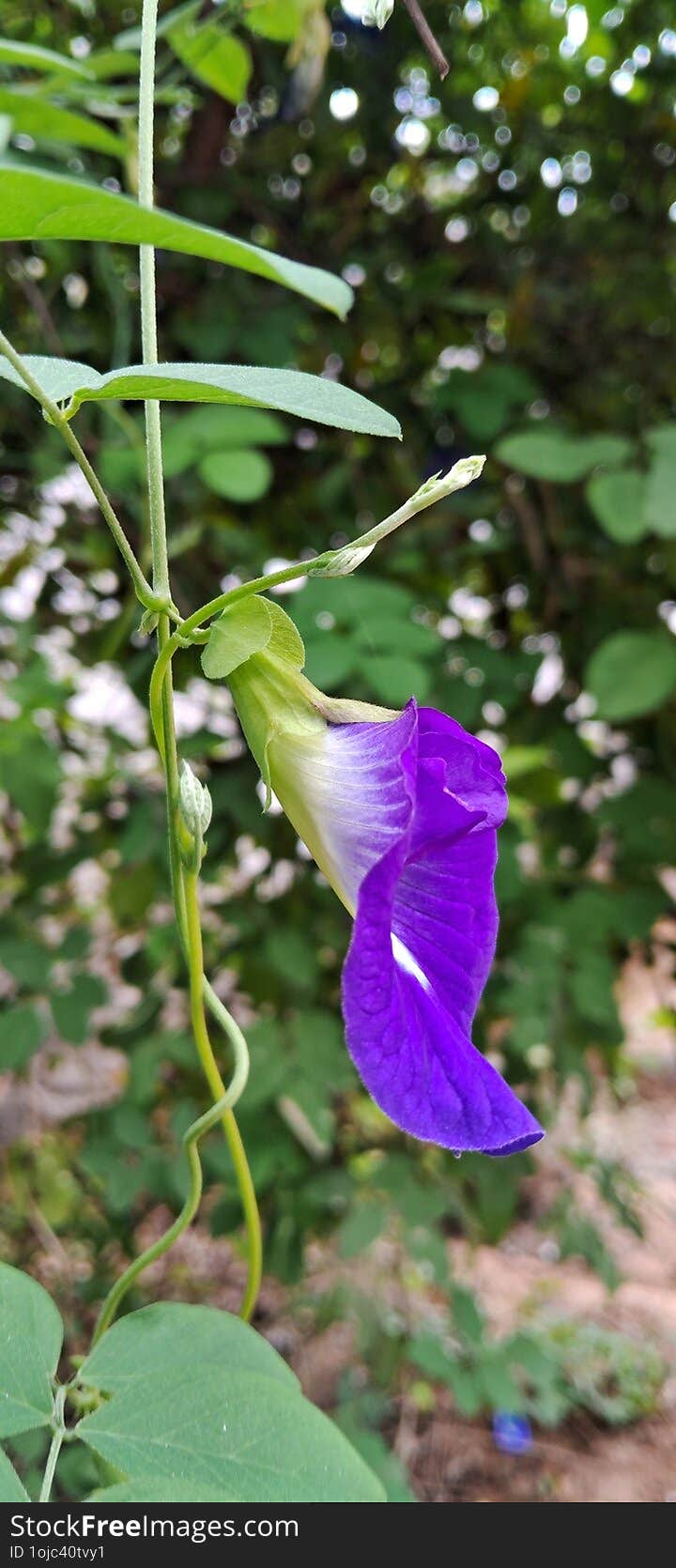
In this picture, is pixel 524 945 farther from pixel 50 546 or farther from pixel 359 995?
pixel 359 995

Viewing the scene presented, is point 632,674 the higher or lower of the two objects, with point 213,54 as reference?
lower

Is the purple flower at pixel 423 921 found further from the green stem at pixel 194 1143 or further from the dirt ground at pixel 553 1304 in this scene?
the dirt ground at pixel 553 1304

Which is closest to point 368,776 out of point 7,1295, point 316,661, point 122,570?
point 7,1295

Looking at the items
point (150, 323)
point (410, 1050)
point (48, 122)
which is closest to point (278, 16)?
point (48, 122)

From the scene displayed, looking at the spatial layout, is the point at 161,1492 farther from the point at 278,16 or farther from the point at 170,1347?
the point at 278,16

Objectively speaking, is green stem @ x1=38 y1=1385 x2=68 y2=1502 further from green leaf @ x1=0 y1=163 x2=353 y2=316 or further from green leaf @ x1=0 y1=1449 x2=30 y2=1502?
green leaf @ x1=0 y1=163 x2=353 y2=316

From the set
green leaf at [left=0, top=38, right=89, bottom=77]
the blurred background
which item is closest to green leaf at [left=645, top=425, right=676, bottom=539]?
the blurred background
